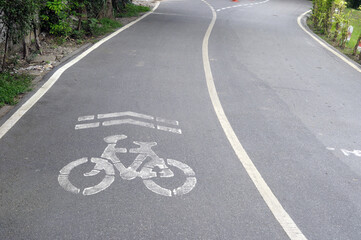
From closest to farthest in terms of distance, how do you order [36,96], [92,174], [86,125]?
[92,174], [86,125], [36,96]

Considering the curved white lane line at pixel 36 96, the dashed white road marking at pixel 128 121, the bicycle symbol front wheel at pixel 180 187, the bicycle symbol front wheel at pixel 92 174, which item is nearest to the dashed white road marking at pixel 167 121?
the dashed white road marking at pixel 128 121

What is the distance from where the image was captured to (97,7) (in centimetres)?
1459

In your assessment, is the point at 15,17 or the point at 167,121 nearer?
the point at 167,121

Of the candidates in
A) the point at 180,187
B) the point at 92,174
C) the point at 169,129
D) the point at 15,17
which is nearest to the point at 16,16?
the point at 15,17

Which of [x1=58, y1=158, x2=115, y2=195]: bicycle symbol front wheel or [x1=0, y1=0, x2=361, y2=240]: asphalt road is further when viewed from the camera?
[x1=58, y1=158, x2=115, y2=195]: bicycle symbol front wheel

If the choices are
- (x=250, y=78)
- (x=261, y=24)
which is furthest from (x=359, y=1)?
(x=250, y=78)

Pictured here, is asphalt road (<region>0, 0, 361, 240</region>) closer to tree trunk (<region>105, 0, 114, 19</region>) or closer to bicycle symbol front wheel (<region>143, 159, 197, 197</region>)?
bicycle symbol front wheel (<region>143, 159, 197, 197</region>)

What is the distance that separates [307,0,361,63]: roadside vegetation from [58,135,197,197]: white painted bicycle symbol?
10.4m

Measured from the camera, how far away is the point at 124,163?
17.6ft

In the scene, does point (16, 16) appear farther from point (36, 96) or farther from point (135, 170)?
point (135, 170)

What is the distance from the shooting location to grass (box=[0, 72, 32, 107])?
738 centimetres

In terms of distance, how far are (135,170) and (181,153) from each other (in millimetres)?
865

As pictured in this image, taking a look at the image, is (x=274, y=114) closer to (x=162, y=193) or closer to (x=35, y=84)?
(x=162, y=193)

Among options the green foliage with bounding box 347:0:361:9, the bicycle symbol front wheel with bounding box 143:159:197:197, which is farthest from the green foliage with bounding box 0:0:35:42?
the green foliage with bounding box 347:0:361:9
